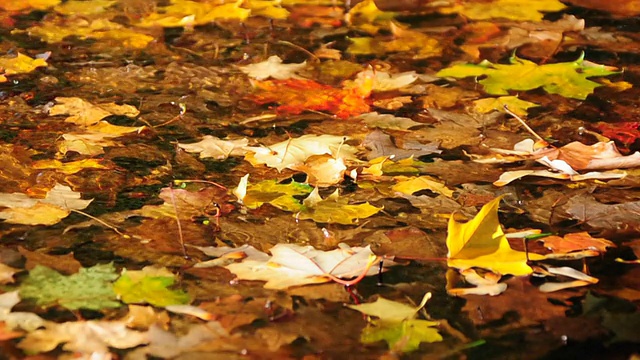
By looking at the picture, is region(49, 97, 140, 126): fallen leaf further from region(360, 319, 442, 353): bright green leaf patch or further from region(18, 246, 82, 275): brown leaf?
region(360, 319, 442, 353): bright green leaf patch

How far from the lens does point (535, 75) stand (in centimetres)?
224

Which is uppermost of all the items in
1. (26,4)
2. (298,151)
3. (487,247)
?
(487,247)

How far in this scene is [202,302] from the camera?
4.10ft

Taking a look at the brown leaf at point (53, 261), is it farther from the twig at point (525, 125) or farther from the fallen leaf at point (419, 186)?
the twig at point (525, 125)

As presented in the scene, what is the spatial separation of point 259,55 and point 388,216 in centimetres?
104

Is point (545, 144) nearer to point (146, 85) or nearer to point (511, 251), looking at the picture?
point (511, 251)

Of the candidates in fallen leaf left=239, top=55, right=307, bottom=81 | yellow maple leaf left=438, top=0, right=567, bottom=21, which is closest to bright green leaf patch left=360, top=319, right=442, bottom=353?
fallen leaf left=239, top=55, right=307, bottom=81

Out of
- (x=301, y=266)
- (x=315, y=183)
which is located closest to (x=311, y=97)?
(x=315, y=183)

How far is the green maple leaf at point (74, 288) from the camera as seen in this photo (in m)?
1.23

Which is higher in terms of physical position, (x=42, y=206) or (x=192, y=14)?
(x=42, y=206)

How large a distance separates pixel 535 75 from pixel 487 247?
1049 mm

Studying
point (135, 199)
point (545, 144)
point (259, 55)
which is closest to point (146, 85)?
point (259, 55)

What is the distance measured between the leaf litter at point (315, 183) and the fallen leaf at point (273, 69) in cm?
1

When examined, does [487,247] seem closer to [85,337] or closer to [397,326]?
[397,326]
